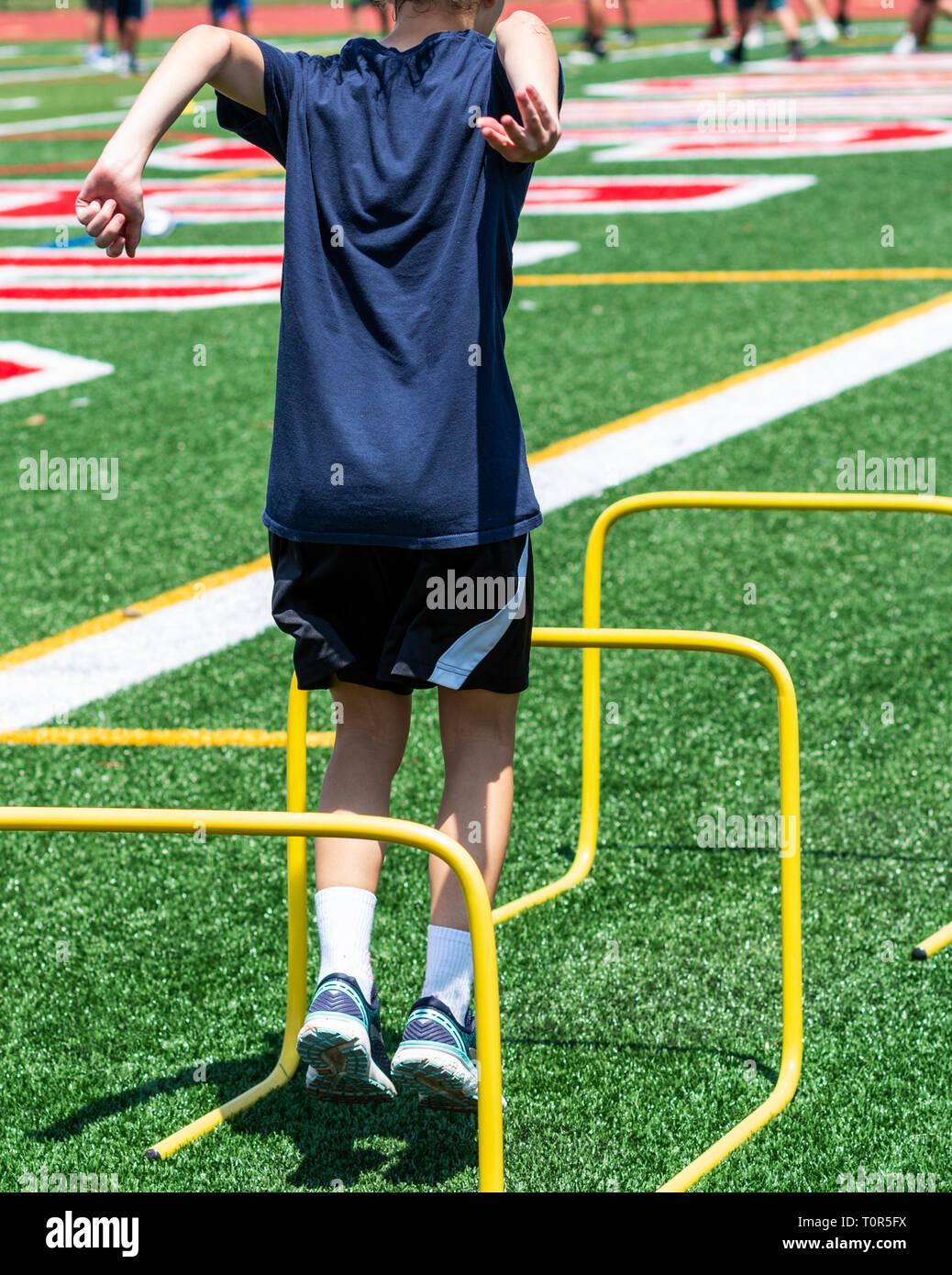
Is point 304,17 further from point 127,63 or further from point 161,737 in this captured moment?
point 161,737

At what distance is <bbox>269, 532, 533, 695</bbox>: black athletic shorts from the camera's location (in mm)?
2535

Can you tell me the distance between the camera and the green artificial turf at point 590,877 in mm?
2793

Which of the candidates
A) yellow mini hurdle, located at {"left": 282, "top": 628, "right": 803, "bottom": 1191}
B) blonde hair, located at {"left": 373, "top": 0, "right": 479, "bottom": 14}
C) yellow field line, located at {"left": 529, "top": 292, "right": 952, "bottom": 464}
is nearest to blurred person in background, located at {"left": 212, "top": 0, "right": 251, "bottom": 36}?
yellow field line, located at {"left": 529, "top": 292, "right": 952, "bottom": 464}

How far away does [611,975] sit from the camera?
3.30m

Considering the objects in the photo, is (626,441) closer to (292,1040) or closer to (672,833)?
(672,833)

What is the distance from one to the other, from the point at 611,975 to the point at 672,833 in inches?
25.8

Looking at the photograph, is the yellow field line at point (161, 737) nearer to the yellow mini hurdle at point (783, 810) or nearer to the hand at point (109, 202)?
the yellow mini hurdle at point (783, 810)

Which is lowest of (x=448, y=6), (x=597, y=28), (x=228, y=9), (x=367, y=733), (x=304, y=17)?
(x=367, y=733)

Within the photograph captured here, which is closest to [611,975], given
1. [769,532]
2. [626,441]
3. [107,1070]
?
[107,1070]

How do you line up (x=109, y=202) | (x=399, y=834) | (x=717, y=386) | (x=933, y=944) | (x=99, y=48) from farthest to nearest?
(x=99, y=48) < (x=717, y=386) < (x=933, y=944) < (x=109, y=202) < (x=399, y=834)

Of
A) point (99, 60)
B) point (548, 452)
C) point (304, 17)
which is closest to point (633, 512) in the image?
point (548, 452)

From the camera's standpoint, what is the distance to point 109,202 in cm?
221

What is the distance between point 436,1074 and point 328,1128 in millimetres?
457

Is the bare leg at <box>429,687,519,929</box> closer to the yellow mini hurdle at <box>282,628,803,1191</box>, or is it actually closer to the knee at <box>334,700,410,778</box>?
the knee at <box>334,700,410,778</box>
